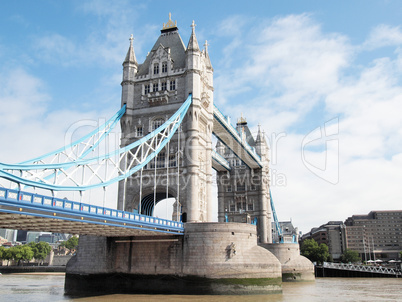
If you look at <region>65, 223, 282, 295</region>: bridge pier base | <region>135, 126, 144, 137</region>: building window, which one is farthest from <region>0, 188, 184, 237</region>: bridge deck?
<region>135, 126, 144, 137</region>: building window

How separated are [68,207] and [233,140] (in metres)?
36.2

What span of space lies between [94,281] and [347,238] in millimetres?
96185

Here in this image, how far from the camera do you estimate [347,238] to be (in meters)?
114

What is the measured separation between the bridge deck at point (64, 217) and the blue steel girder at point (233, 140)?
21.0m

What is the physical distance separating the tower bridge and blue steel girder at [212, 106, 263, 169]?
17.8 inches

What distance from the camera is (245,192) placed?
65.2 m

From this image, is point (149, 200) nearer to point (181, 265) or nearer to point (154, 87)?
point (181, 265)

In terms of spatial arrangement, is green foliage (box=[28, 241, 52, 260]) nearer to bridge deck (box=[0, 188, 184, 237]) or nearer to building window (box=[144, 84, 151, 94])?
building window (box=[144, 84, 151, 94])

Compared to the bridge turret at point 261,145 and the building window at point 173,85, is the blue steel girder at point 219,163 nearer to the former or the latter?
the bridge turret at point 261,145

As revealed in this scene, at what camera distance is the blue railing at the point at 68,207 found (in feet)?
60.2

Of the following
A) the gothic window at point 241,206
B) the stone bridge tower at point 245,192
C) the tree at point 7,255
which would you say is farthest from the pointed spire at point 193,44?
the tree at point 7,255

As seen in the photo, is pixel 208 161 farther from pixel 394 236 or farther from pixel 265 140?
pixel 394 236

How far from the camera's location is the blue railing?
1834 cm

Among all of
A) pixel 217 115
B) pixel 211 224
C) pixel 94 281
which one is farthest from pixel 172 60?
pixel 94 281
